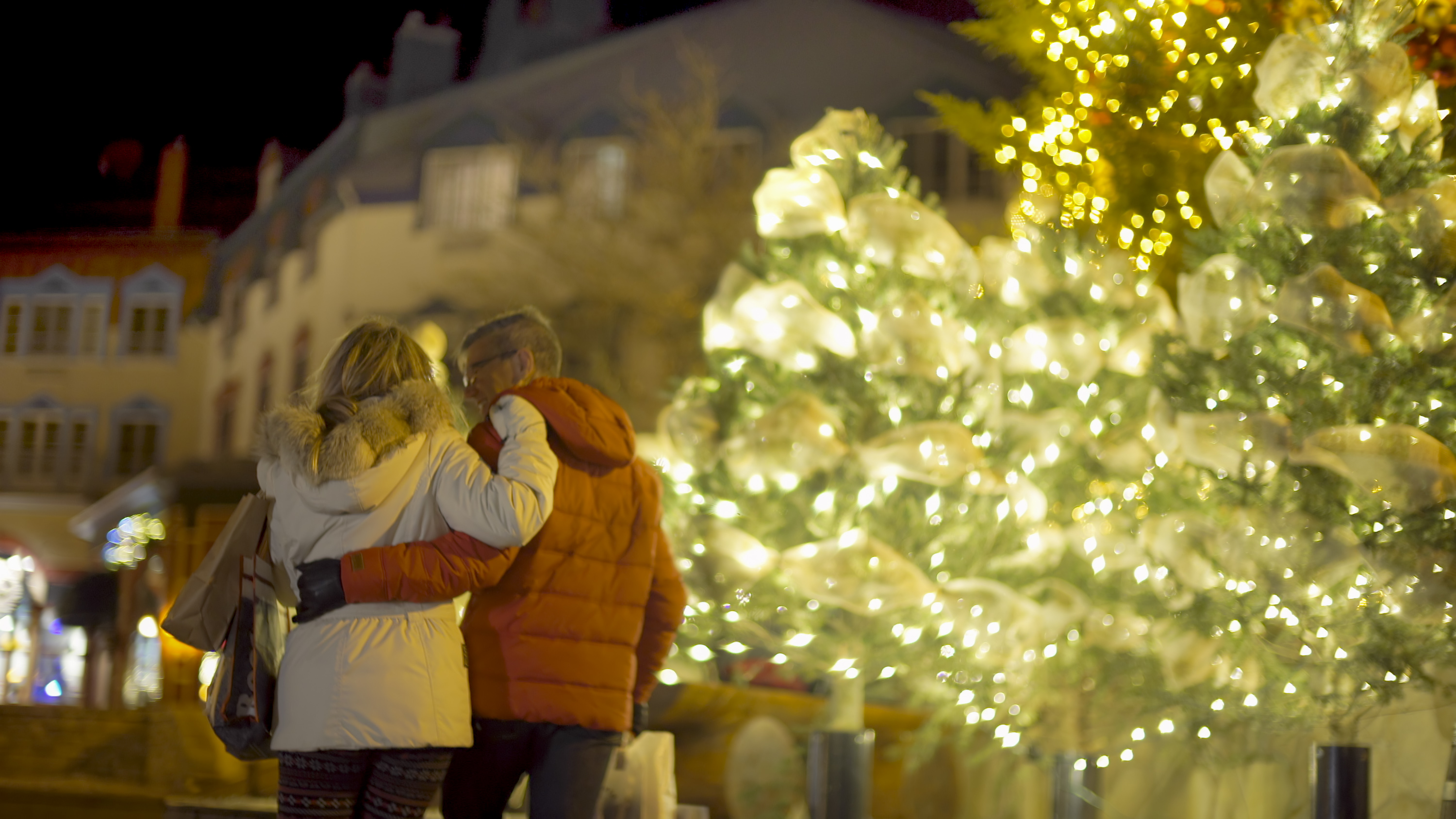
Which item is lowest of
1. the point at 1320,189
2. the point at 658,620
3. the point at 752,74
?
the point at 658,620

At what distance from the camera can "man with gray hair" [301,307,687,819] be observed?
2.88 m

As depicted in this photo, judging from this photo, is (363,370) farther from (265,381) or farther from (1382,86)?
(265,381)

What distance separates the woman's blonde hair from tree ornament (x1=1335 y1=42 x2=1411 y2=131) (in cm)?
373

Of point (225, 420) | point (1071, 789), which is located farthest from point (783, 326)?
point (225, 420)

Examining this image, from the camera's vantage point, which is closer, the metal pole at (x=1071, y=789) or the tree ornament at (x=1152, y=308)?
the metal pole at (x=1071, y=789)

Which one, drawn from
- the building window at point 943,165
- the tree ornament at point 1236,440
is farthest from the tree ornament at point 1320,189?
the building window at point 943,165

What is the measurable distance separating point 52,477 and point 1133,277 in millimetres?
30031

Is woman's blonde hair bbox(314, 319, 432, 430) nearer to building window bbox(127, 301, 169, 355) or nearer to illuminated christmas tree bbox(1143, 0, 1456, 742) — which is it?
illuminated christmas tree bbox(1143, 0, 1456, 742)

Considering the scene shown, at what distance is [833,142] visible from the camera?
20.3ft

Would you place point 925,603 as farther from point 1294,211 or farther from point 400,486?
point 400,486

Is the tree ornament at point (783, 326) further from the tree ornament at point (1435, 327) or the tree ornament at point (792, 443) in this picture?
the tree ornament at point (1435, 327)

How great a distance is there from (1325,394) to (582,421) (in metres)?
3.02

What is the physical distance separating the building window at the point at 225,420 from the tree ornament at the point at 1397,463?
23957 millimetres

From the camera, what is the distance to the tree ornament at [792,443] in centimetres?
526
